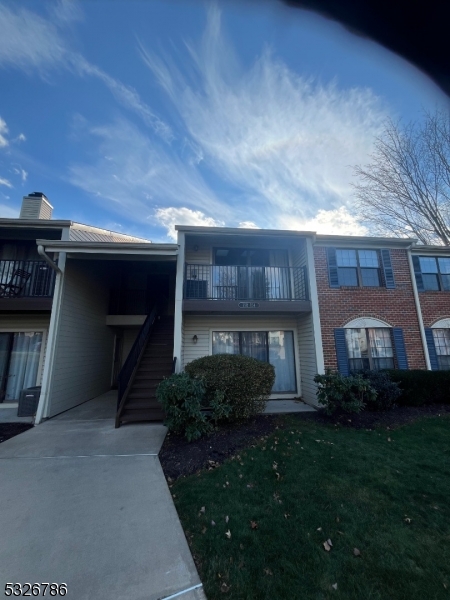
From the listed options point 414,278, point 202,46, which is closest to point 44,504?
point 202,46

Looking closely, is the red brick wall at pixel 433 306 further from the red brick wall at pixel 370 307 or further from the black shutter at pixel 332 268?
the black shutter at pixel 332 268

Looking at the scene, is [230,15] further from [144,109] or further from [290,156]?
[144,109]

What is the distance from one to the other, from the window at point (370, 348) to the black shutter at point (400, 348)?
0.14m

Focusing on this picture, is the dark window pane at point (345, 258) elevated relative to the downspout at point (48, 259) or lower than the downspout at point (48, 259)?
elevated

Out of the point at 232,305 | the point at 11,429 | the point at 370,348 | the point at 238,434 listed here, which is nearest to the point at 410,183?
the point at 370,348

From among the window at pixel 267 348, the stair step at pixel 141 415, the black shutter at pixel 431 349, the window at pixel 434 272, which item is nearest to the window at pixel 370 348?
the black shutter at pixel 431 349

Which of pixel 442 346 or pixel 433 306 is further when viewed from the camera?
pixel 433 306

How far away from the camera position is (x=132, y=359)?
292 inches

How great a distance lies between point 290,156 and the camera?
7.98 m

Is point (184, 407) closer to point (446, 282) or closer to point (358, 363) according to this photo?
point (358, 363)

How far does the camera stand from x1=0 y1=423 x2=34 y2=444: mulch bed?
18.4 feet

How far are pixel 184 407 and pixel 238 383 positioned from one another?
1351 millimetres

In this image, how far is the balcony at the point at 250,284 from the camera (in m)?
8.38

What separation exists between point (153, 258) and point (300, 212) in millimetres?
6167
